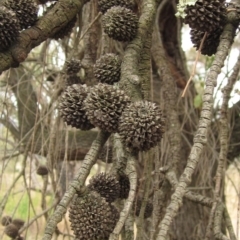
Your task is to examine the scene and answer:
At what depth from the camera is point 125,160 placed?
2.57 ft

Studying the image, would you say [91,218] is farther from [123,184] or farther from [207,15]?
[207,15]

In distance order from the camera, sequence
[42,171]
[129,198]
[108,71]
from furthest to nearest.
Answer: [42,171], [108,71], [129,198]

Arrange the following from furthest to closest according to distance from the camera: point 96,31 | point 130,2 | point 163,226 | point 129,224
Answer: point 96,31
point 130,2
point 129,224
point 163,226

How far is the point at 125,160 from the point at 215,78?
0.20 m

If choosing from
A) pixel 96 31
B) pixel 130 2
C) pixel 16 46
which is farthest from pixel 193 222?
pixel 16 46

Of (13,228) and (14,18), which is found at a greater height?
(14,18)

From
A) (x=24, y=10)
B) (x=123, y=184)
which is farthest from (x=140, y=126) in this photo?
(x=24, y=10)

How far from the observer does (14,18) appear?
32.9 inches

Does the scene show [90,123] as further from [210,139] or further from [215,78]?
[210,139]

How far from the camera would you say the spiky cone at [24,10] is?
90cm

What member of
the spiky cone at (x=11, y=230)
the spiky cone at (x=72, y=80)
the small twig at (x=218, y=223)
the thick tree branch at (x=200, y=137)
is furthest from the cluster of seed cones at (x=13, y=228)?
the thick tree branch at (x=200, y=137)

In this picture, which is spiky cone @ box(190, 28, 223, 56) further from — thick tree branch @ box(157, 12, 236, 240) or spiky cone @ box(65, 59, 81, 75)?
spiky cone @ box(65, 59, 81, 75)

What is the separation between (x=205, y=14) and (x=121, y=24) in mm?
167

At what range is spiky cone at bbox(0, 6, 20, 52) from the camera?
2.65ft
